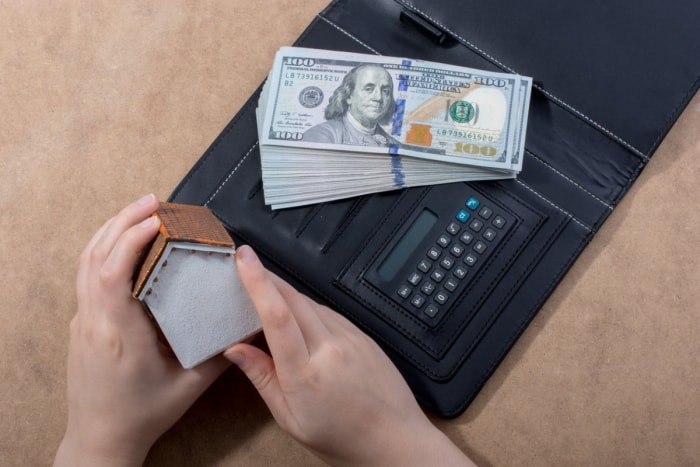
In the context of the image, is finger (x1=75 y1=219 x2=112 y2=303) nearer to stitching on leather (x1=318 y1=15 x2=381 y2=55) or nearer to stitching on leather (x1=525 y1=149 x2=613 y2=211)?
stitching on leather (x1=318 y1=15 x2=381 y2=55)

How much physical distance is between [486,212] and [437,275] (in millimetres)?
101

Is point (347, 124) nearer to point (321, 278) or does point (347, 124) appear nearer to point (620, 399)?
point (321, 278)

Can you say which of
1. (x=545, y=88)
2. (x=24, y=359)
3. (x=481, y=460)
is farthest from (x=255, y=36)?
(x=481, y=460)

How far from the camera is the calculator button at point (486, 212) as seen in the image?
0.78 m

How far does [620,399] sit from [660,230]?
0.23 meters

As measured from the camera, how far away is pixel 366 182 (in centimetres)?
79

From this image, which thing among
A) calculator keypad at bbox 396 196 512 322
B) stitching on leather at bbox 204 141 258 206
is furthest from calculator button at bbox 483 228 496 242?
stitching on leather at bbox 204 141 258 206

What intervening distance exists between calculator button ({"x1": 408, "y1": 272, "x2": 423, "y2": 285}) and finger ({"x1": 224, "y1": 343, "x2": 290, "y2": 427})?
8.0 inches

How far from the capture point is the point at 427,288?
76 centimetres

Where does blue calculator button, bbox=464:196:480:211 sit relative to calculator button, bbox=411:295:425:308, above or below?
above

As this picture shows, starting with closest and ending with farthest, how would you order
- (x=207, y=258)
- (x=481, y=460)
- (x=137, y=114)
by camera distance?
(x=207, y=258), (x=481, y=460), (x=137, y=114)

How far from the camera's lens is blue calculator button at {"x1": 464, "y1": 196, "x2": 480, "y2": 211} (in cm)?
78

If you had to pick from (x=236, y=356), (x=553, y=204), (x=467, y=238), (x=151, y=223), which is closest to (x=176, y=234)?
(x=151, y=223)

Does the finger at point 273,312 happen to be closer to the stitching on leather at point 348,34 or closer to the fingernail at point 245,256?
the fingernail at point 245,256
